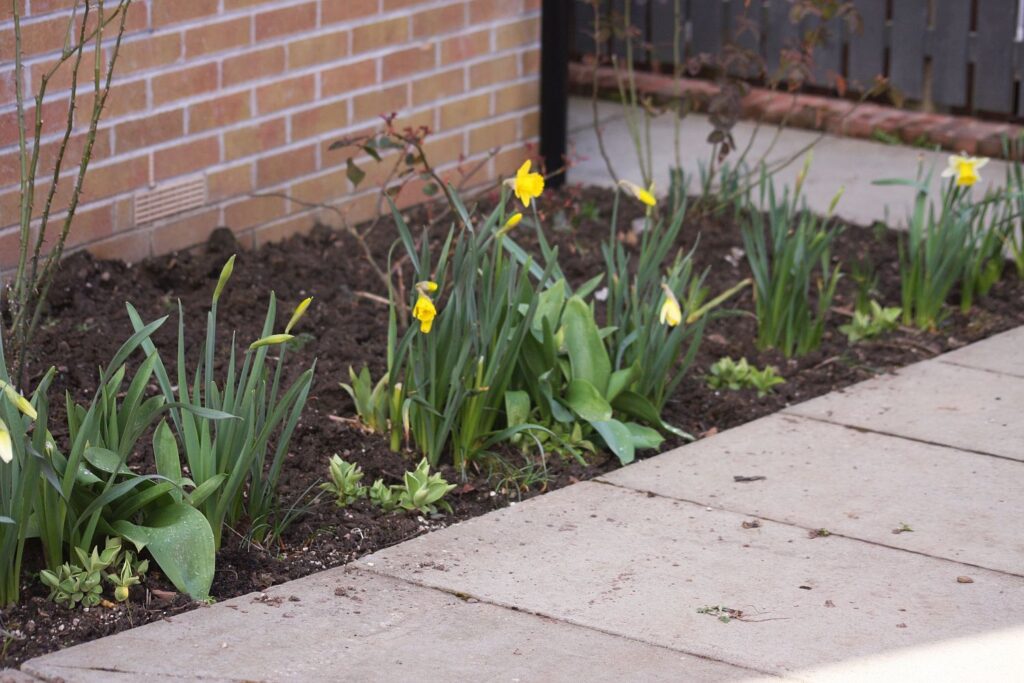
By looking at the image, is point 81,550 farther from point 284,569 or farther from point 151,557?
point 284,569

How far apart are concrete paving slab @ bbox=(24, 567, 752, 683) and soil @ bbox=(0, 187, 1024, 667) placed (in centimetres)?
12

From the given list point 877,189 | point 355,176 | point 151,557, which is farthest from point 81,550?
point 877,189

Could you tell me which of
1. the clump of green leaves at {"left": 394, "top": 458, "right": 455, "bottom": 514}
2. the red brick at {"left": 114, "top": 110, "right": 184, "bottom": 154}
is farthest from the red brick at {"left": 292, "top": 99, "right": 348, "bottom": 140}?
the clump of green leaves at {"left": 394, "top": 458, "right": 455, "bottom": 514}

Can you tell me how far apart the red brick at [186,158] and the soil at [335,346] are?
25 centimetres

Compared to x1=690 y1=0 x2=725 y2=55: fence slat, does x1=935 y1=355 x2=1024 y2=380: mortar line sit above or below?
below

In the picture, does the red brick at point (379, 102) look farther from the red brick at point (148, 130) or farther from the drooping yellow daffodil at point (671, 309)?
the drooping yellow daffodil at point (671, 309)

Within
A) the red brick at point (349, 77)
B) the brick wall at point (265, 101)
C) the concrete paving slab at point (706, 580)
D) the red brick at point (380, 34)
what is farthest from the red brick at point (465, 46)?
the concrete paving slab at point (706, 580)

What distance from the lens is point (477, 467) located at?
373 centimetres

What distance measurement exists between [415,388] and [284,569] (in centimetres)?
68

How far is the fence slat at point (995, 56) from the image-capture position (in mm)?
7188

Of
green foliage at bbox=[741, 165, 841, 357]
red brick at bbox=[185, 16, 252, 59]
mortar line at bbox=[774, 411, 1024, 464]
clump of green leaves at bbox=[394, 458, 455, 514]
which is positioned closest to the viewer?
clump of green leaves at bbox=[394, 458, 455, 514]

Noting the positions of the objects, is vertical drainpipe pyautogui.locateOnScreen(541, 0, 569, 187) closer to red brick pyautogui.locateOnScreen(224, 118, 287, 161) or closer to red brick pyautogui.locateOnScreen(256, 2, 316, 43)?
red brick pyautogui.locateOnScreen(256, 2, 316, 43)

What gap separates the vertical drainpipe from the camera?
609 centimetres

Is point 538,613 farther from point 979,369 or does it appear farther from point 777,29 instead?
point 777,29
